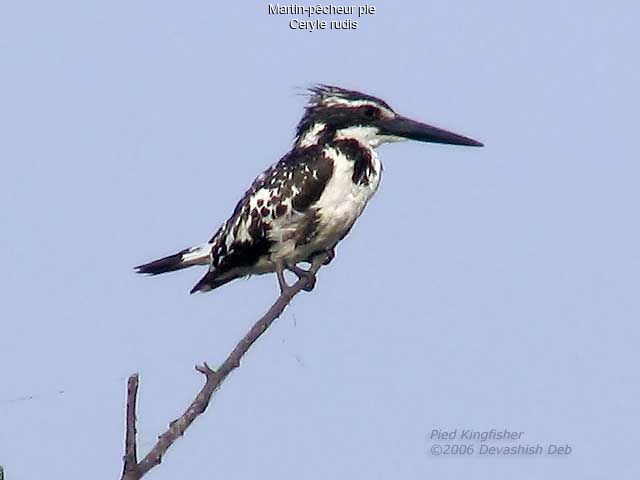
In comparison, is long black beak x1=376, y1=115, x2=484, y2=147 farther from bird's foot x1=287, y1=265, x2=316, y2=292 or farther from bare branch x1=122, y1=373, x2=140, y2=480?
bare branch x1=122, y1=373, x2=140, y2=480

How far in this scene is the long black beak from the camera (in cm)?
635

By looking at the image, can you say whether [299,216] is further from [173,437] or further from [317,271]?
[173,437]

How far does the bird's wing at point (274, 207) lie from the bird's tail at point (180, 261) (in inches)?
10.5

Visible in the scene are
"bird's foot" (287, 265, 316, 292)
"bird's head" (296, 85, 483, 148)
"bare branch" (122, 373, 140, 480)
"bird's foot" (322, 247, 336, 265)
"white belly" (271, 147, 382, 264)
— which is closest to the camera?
"bare branch" (122, 373, 140, 480)

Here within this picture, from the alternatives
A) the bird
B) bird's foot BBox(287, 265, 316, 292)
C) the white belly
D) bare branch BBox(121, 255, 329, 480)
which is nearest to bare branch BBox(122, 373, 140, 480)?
bare branch BBox(121, 255, 329, 480)

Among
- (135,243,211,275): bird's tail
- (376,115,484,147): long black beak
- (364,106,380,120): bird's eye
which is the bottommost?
(135,243,211,275): bird's tail

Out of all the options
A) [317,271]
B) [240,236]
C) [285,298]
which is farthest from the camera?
[240,236]

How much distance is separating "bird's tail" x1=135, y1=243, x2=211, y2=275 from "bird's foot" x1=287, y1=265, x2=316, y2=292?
656 millimetres

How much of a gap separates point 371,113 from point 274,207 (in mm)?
654

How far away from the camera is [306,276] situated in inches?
210

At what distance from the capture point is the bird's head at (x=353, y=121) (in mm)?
6289

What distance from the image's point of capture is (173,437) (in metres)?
3.75

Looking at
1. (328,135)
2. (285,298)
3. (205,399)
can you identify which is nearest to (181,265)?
(328,135)

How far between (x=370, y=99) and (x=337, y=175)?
0.49m
